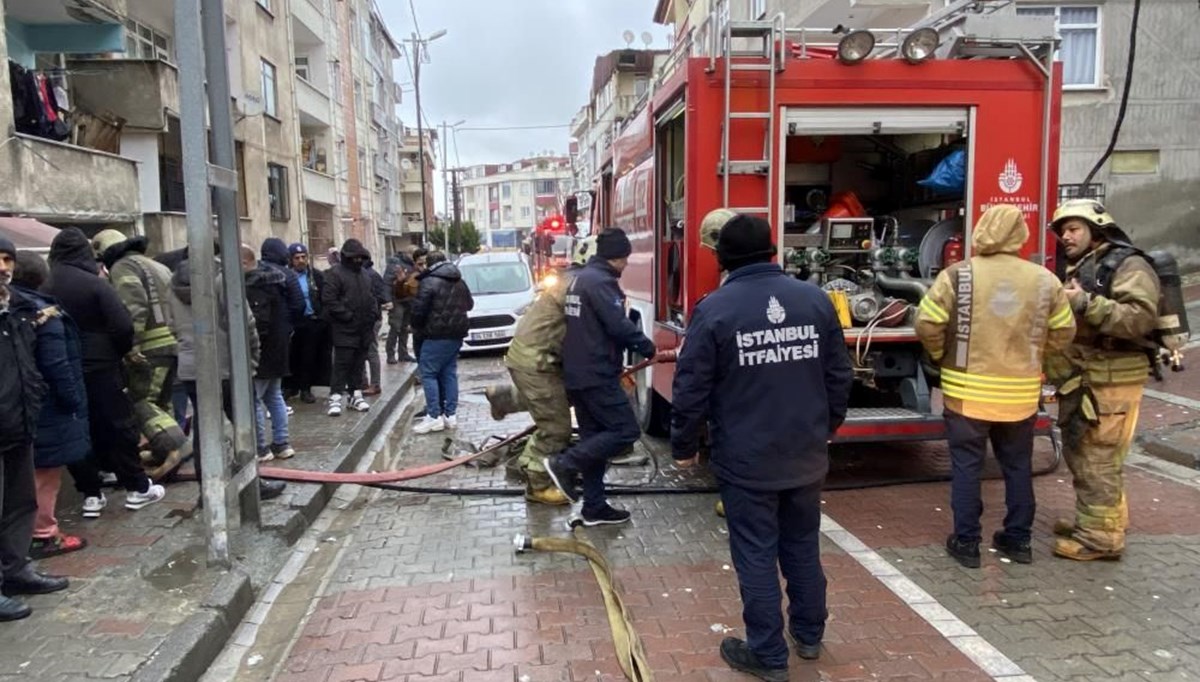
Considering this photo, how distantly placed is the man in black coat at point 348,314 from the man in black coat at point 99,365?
315 centimetres

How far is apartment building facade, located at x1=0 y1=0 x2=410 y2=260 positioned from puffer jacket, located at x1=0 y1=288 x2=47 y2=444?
1896 mm

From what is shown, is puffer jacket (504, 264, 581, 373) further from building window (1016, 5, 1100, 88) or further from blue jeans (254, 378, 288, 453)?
building window (1016, 5, 1100, 88)

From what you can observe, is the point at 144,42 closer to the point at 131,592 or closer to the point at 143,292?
the point at 143,292

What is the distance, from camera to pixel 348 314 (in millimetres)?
8609

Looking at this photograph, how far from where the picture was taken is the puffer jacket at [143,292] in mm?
5594

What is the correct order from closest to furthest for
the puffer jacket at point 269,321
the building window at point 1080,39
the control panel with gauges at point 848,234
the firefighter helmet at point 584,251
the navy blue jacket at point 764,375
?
the navy blue jacket at point 764,375 → the firefighter helmet at point 584,251 → the control panel with gauges at point 848,234 → the puffer jacket at point 269,321 → the building window at point 1080,39

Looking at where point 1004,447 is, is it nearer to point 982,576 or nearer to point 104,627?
point 982,576

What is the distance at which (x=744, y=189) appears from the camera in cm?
559

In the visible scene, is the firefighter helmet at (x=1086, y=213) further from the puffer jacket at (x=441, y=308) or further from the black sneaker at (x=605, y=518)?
the puffer jacket at (x=441, y=308)

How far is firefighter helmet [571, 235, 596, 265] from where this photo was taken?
570cm

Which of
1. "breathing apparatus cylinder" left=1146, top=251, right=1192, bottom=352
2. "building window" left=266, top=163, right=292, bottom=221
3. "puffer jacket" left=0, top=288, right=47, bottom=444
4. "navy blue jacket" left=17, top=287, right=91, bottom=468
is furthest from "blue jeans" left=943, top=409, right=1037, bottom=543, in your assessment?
"building window" left=266, top=163, right=292, bottom=221

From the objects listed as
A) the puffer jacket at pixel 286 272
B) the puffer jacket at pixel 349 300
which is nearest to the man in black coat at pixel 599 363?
the puffer jacket at pixel 286 272

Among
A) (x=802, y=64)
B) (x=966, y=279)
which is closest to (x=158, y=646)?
(x=966, y=279)

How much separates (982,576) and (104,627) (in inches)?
165
